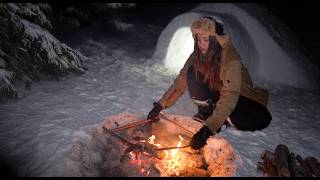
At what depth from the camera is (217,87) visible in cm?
485

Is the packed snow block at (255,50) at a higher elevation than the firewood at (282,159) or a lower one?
higher

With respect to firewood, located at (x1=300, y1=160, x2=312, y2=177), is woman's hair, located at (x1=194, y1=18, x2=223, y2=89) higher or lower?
higher

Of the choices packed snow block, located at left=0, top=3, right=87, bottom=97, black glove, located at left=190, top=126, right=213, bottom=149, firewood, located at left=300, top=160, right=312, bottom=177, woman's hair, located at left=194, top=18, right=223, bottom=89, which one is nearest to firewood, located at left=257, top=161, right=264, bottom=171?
firewood, located at left=300, top=160, right=312, bottom=177

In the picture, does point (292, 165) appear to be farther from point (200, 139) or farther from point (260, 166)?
point (200, 139)

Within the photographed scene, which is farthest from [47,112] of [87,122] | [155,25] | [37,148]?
[155,25]

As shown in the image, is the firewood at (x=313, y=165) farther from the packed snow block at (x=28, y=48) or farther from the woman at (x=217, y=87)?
the packed snow block at (x=28, y=48)

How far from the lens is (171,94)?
5.07 meters

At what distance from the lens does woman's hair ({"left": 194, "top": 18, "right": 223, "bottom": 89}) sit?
4527 millimetres

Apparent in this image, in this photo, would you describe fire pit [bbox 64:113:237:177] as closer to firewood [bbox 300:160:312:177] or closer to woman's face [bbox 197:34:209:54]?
firewood [bbox 300:160:312:177]

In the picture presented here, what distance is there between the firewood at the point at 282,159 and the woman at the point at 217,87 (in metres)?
0.54

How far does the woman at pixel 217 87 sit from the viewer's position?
14.3 ft

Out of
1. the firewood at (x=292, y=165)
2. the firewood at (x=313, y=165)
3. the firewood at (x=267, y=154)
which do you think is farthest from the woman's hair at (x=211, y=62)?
the firewood at (x=313, y=165)

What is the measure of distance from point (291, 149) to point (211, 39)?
221 cm

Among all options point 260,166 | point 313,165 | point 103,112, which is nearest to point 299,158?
point 313,165
